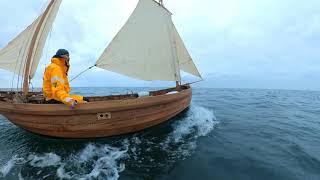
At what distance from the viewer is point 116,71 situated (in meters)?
10.8

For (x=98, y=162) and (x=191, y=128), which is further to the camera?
(x=191, y=128)

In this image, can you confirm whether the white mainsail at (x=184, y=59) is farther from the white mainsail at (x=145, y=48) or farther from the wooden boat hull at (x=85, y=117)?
the wooden boat hull at (x=85, y=117)

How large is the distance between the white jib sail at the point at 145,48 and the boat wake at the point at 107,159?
12.4 ft

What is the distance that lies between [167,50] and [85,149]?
278 inches

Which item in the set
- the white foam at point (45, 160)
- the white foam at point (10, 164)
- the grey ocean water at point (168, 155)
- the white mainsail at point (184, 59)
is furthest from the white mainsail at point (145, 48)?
the white foam at point (10, 164)

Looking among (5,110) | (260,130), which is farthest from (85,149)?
(260,130)

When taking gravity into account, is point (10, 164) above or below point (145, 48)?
below

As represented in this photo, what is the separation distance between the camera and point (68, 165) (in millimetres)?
6191

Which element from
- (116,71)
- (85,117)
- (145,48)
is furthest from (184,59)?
(85,117)

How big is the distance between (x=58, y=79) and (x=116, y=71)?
13.5ft

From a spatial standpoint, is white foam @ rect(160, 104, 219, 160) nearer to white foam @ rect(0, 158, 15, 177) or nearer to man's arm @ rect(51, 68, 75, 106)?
man's arm @ rect(51, 68, 75, 106)

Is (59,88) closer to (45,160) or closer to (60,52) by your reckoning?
(60,52)

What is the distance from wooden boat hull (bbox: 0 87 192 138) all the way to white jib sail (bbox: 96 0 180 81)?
119 inches

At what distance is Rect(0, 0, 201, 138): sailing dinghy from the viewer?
749cm
